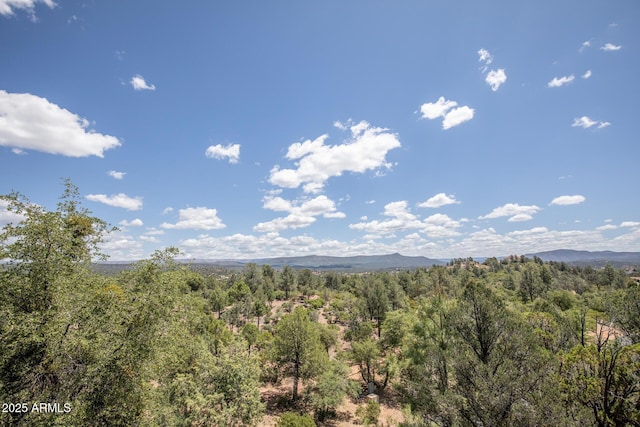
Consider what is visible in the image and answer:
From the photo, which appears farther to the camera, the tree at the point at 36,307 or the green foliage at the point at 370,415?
the green foliage at the point at 370,415

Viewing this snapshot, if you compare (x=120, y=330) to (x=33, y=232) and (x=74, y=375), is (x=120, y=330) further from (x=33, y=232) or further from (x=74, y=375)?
(x=33, y=232)

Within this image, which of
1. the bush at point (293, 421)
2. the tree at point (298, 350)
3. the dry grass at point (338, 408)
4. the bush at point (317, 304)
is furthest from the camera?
the bush at point (317, 304)

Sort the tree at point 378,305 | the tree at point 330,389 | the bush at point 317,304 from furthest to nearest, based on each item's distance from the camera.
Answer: the bush at point 317,304, the tree at point 378,305, the tree at point 330,389

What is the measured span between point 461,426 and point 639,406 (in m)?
6.10

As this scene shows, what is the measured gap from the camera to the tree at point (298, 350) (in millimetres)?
24406

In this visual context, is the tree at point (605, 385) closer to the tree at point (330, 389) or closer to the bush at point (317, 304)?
the tree at point (330, 389)

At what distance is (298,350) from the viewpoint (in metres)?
24.7

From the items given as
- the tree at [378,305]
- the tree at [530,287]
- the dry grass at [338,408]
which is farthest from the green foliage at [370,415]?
the tree at [530,287]

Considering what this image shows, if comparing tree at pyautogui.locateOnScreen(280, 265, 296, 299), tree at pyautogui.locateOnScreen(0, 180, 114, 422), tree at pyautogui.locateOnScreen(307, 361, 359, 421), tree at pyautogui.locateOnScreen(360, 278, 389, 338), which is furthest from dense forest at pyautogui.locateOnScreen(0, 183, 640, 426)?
tree at pyautogui.locateOnScreen(280, 265, 296, 299)

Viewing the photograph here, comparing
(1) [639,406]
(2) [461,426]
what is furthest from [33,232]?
(1) [639,406]

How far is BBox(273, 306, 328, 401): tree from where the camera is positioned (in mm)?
24406

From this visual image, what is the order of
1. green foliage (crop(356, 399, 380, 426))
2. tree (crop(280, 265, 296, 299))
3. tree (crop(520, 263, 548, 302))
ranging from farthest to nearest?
tree (crop(280, 265, 296, 299)) → tree (crop(520, 263, 548, 302)) → green foliage (crop(356, 399, 380, 426))

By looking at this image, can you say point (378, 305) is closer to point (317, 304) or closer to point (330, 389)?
point (330, 389)

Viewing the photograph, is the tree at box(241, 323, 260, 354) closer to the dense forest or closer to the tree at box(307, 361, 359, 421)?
the tree at box(307, 361, 359, 421)
